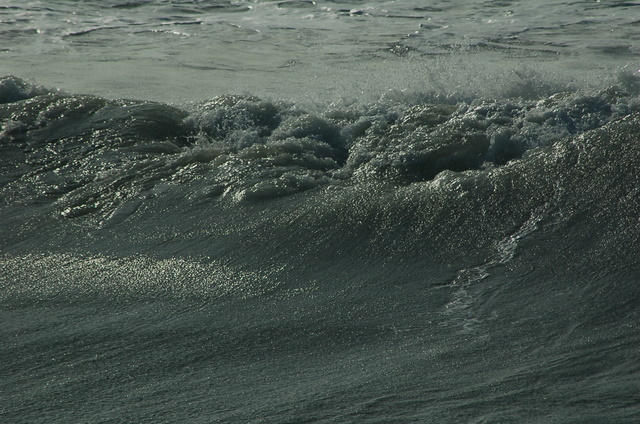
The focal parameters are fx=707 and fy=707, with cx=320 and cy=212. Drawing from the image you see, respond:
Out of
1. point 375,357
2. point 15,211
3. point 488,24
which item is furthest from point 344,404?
point 488,24

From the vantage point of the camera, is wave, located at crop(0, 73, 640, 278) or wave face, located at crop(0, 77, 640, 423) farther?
wave, located at crop(0, 73, 640, 278)

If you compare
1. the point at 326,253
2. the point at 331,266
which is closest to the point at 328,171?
the point at 326,253

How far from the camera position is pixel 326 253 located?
3.61m

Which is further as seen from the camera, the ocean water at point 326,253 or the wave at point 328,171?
the wave at point 328,171

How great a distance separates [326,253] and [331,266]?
13 centimetres

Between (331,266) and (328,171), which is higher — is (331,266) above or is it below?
below

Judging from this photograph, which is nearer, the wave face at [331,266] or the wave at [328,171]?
the wave face at [331,266]

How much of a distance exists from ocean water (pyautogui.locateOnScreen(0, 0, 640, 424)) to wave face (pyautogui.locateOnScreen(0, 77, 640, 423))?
1cm

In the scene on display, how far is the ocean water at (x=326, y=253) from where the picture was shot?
8.25 ft

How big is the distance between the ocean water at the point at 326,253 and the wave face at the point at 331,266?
0.5 inches

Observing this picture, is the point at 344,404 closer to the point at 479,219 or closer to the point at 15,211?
the point at 479,219

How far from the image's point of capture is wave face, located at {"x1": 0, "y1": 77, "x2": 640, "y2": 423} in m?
2.51

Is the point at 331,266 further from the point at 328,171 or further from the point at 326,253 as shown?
the point at 328,171

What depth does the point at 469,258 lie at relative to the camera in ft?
11.2
